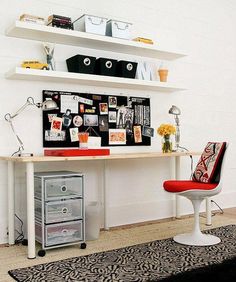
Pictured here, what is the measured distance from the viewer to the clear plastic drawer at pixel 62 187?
3133mm

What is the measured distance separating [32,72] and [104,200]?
1.47 m

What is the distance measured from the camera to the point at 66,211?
320 cm

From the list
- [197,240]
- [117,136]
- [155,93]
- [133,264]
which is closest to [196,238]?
[197,240]

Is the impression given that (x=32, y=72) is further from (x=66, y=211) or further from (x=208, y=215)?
(x=208, y=215)

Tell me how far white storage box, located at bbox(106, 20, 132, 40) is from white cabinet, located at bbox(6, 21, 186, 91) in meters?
0.07

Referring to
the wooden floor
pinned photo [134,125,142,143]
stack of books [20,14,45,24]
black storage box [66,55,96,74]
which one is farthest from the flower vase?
stack of books [20,14,45,24]

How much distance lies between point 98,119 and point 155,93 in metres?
0.85

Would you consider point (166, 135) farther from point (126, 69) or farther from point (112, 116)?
point (126, 69)

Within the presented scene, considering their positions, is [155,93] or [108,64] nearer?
[108,64]

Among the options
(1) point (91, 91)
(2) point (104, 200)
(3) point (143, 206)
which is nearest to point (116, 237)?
(2) point (104, 200)

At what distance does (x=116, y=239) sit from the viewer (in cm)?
348

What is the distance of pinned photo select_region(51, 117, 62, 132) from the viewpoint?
12.0ft

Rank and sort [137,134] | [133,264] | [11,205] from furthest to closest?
[137,134], [11,205], [133,264]

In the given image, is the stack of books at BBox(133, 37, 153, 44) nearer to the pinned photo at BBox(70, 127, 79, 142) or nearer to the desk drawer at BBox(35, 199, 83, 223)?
the pinned photo at BBox(70, 127, 79, 142)
